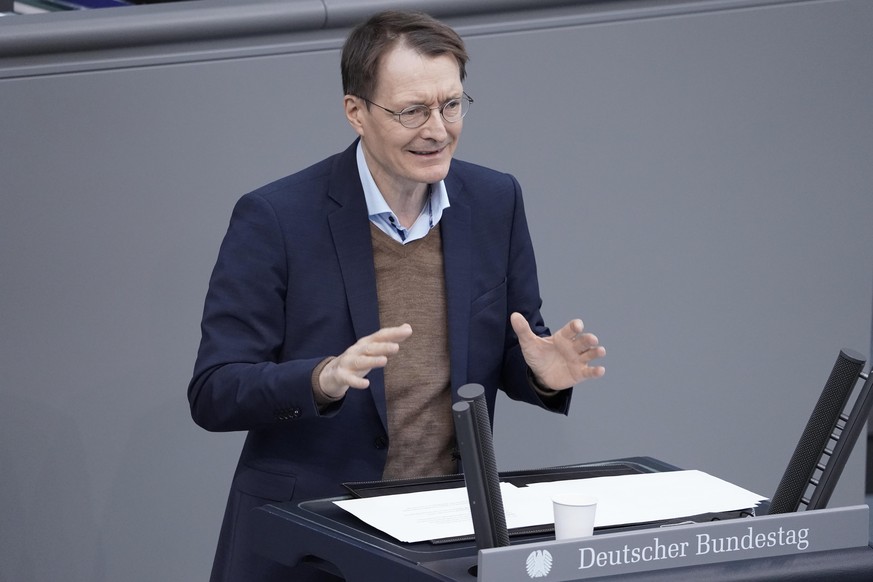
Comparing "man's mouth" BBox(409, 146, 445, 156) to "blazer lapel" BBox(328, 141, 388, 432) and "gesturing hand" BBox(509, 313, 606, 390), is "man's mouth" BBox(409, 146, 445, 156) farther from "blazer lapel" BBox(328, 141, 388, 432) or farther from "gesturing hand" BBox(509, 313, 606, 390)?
"gesturing hand" BBox(509, 313, 606, 390)

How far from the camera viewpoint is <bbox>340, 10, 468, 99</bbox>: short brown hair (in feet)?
6.73

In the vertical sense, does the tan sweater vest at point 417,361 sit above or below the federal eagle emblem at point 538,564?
above

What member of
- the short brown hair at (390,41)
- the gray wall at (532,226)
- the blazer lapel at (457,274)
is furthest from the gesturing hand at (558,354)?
the gray wall at (532,226)

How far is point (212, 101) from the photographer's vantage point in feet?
9.64

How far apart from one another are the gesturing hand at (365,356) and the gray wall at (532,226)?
1.34m

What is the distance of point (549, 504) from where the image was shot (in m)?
1.69

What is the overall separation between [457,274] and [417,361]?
0.17 m

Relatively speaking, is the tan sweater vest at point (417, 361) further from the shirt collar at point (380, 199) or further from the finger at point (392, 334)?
the finger at point (392, 334)

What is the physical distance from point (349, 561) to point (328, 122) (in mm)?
1706

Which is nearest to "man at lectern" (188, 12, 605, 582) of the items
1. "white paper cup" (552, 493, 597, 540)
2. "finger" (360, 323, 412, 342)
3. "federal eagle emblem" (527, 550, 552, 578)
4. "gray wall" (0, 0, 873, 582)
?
"finger" (360, 323, 412, 342)

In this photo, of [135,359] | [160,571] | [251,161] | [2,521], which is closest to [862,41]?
[251,161]

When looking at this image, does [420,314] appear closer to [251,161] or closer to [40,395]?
[251,161]

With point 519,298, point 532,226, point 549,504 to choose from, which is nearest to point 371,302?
point 519,298

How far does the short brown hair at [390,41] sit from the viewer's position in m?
2.05
